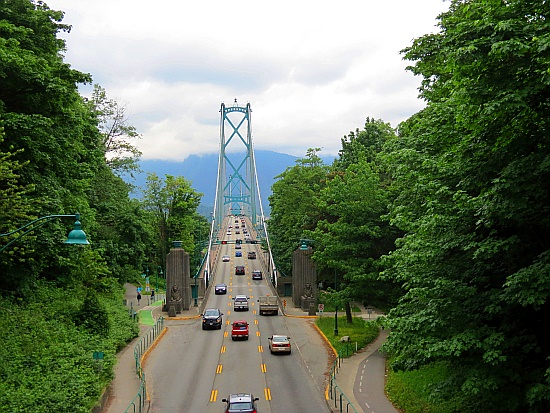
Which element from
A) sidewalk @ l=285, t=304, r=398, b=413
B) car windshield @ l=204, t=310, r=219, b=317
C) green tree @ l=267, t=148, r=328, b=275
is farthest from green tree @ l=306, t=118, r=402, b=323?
green tree @ l=267, t=148, r=328, b=275

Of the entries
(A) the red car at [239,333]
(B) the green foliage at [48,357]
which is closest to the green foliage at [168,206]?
(A) the red car at [239,333]

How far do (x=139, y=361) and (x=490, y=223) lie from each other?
816 inches

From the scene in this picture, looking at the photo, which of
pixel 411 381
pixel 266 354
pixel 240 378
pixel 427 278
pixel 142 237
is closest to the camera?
pixel 427 278

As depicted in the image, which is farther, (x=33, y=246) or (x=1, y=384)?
(x=33, y=246)

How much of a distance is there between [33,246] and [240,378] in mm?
10896

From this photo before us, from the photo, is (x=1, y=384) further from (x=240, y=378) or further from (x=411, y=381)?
(x=411, y=381)

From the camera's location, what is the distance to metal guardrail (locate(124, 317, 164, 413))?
19.5m

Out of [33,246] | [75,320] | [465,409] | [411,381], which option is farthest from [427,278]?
[75,320]

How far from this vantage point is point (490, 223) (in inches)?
475

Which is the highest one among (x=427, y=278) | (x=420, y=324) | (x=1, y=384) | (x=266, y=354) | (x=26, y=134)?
(x=26, y=134)

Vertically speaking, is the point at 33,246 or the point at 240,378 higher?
the point at 33,246

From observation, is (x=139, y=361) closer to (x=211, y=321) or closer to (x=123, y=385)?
(x=123, y=385)

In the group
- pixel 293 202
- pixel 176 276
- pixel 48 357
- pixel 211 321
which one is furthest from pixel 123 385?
pixel 293 202

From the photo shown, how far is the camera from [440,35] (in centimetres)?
2211
